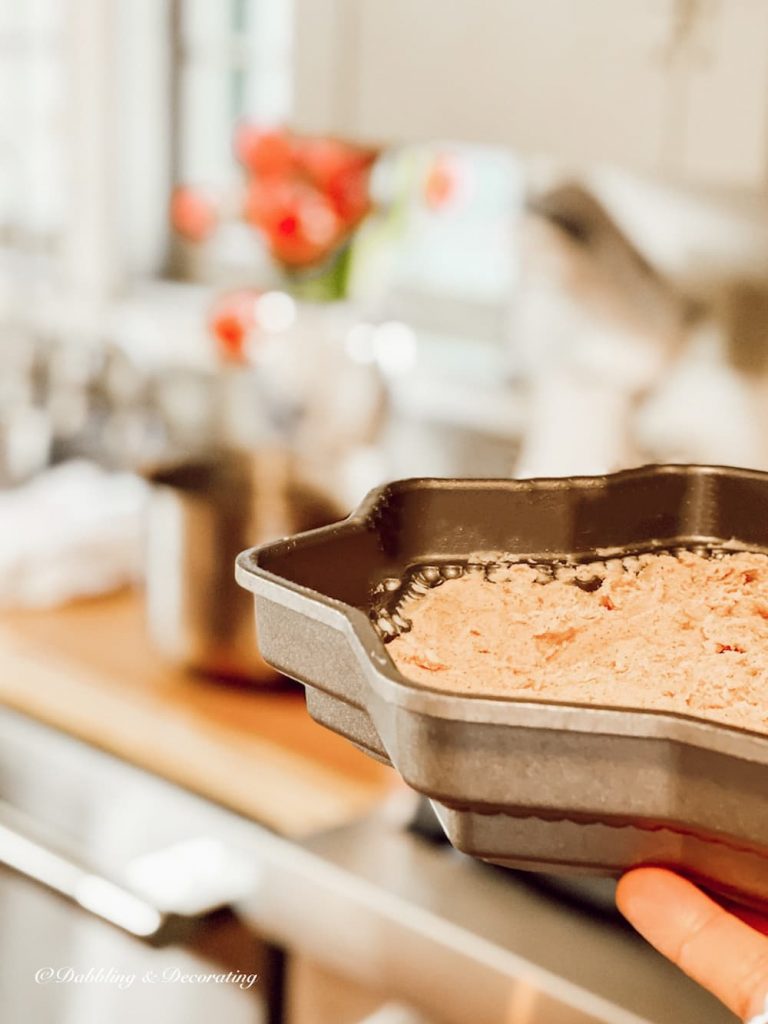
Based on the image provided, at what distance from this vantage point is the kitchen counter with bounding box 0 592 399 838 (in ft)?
4.74

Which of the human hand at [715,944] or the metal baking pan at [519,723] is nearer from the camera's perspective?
the metal baking pan at [519,723]

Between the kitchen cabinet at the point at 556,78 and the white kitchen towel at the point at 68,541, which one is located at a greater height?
the kitchen cabinet at the point at 556,78

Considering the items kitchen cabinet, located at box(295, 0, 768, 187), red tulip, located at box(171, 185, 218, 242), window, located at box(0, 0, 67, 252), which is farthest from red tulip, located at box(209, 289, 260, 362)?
window, located at box(0, 0, 67, 252)

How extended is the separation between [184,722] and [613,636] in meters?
1.17

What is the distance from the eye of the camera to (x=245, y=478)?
1.82 m

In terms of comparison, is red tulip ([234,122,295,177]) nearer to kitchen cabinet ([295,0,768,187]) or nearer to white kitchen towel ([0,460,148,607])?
kitchen cabinet ([295,0,768,187])

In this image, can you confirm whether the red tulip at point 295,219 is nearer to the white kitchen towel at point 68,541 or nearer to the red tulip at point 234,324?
the red tulip at point 234,324

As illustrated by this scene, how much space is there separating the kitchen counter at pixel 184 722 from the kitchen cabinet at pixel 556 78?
0.73 m

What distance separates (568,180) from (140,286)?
3.53 ft

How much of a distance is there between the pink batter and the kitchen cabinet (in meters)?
0.93

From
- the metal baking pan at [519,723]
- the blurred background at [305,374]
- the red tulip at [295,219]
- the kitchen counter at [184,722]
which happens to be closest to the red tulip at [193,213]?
the blurred background at [305,374]

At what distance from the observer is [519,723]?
0.37 m

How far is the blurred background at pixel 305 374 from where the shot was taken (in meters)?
1.25

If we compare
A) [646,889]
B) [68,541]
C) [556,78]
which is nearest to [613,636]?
[646,889]
